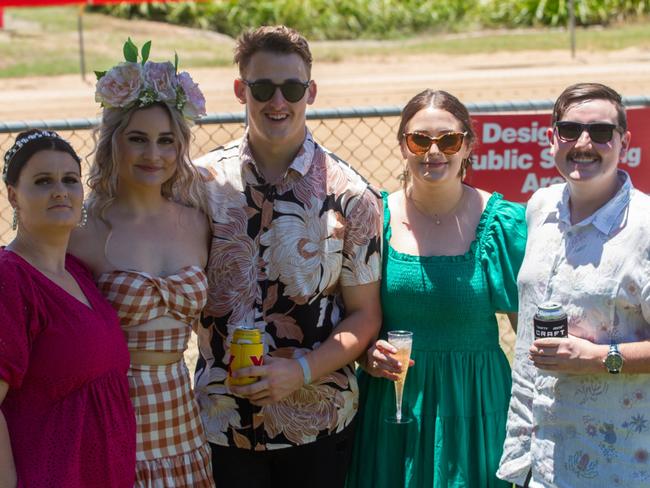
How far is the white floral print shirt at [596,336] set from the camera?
339cm

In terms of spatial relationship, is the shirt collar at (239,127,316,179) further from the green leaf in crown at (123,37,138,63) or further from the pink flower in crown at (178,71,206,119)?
the green leaf in crown at (123,37,138,63)

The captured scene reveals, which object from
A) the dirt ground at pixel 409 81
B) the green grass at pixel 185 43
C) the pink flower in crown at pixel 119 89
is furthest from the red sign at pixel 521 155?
the green grass at pixel 185 43

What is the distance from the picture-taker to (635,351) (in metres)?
3.36

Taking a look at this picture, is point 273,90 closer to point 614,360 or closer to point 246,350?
point 246,350

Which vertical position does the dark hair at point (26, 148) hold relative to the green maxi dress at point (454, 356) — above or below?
above

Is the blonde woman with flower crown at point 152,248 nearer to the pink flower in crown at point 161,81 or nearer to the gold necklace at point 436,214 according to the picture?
the pink flower in crown at point 161,81

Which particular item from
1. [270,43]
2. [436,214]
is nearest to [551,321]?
[436,214]

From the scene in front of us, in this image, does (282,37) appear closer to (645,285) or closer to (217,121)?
(645,285)

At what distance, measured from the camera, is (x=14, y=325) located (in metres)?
3.04

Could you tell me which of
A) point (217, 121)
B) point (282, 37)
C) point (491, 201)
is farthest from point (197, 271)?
point (217, 121)

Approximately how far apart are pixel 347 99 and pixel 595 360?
14107 mm

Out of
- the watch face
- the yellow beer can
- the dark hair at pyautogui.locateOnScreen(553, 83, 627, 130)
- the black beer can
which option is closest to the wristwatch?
the watch face

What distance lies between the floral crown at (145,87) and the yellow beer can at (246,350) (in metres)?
0.78

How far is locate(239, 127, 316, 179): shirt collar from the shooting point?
3791 millimetres
